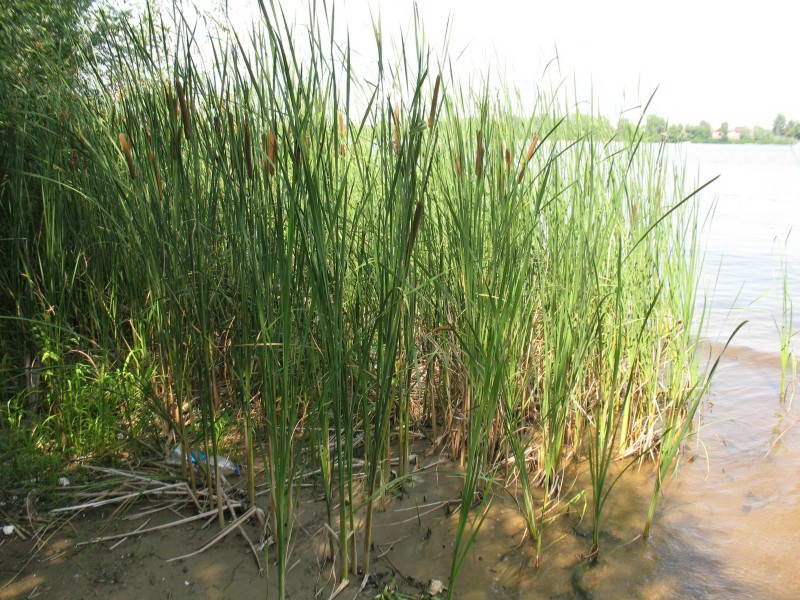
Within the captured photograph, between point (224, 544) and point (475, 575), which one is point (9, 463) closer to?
point (224, 544)

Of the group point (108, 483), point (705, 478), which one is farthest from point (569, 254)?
point (108, 483)

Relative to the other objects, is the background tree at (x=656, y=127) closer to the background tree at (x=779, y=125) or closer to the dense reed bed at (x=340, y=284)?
the dense reed bed at (x=340, y=284)

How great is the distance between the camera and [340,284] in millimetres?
1495

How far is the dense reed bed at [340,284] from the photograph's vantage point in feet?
5.17

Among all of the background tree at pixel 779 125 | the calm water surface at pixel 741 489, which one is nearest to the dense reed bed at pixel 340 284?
the calm water surface at pixel 741 489

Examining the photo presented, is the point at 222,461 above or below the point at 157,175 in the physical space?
below

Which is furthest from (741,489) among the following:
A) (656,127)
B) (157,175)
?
(157,175)

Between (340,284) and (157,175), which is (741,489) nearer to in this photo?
(340,284)

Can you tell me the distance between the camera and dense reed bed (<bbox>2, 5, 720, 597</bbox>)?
1577 mm

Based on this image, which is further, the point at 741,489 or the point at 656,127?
the point at 656,127

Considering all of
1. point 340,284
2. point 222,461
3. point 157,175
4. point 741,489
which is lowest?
point 741,489

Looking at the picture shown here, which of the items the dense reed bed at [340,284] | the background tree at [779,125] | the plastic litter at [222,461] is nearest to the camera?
the dense reed bed at [340,284]

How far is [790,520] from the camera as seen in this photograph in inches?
94.3

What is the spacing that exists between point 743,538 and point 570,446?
681 mm
